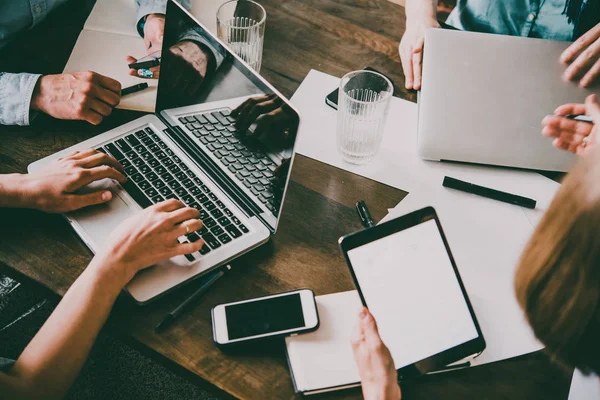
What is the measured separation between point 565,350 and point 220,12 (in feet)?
3.06

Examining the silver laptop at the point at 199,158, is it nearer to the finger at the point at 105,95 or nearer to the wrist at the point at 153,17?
the finger at the point at 105,95

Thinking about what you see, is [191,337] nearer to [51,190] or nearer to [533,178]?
[51,190]

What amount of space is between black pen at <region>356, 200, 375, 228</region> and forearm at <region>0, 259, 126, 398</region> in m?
0.43

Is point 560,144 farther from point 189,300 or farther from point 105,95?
point 105,95

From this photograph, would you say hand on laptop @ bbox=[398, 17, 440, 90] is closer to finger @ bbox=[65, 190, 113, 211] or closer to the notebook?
the notebook

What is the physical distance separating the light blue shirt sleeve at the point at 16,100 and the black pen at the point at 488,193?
2.76ft

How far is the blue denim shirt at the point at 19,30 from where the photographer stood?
1.02 m

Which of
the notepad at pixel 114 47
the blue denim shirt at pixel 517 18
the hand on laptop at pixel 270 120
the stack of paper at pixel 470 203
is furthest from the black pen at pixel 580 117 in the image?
the notepad at pixel 114 47

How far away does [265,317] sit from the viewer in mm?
783

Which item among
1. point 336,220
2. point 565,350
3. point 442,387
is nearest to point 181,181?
point 336,220

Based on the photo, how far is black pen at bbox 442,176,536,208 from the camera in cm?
97

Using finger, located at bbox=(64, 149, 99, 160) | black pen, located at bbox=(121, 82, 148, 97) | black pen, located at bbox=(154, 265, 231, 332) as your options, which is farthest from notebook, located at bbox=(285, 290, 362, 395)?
black pen, located at bbox=(121, 82, 148, 97)

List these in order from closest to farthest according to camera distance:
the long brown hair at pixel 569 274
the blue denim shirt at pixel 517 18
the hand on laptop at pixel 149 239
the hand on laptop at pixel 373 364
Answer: the long brown hair at pixel 569 274, the hand on laptop at pixel 373 364, the hand on laptop at pixel 149 239, the blue denim shirt at pixel 517 18

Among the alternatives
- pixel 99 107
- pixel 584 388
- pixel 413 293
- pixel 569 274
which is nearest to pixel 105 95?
pixel 99 107
